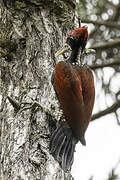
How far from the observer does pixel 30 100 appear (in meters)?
3.01

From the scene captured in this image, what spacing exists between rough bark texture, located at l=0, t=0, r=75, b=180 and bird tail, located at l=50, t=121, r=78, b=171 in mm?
45

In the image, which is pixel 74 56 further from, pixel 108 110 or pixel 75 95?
pixel 108 110

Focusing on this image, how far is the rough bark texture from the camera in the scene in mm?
2701

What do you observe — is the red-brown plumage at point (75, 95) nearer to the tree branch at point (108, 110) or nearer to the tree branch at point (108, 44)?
the tree branch at point (108, 110)

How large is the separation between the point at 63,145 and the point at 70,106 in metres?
0.29

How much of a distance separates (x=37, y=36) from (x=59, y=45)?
198 mm

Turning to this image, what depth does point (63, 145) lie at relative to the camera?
298cm

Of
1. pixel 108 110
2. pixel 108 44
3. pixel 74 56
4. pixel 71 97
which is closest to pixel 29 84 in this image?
pixel 71 97

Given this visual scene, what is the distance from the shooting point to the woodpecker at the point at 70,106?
2910 mm

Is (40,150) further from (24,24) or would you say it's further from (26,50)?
(24,24)

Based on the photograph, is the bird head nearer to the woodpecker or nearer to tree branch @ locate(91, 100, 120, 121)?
the woodpecker

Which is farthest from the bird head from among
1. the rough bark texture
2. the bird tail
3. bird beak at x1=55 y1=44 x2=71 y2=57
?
the bird tail

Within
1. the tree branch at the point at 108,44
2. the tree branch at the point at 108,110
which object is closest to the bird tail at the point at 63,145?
the tree branch at the point at 108,110

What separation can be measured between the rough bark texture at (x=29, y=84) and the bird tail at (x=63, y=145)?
45 millimetres
